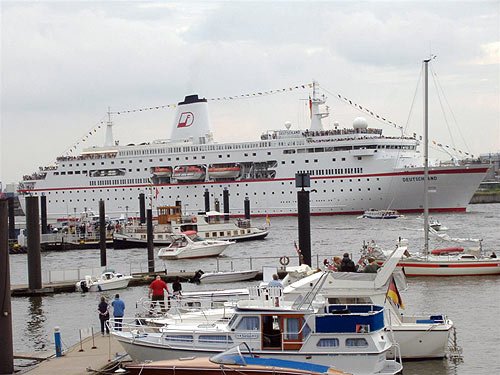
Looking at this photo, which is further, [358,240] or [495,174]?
[495,174]

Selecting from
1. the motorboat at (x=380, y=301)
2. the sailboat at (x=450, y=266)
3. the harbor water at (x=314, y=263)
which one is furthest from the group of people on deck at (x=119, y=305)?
the sailboat at (x=450, y=266)

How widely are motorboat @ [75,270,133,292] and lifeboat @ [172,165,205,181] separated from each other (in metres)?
54.8

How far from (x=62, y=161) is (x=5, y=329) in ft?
261

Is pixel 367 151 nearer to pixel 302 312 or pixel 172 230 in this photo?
pixel 172 230

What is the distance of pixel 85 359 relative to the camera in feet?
55.4

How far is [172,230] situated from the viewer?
53.0 m

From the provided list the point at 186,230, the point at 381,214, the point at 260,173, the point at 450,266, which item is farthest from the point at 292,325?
the point at 260,173

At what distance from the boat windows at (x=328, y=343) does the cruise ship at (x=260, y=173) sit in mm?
57518

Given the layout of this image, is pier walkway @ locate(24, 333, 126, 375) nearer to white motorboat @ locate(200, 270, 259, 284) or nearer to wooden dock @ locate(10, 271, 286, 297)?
wooden dock @ locate(10, 271, 286, 297)

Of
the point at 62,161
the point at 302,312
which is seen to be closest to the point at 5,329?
the point at 302,312

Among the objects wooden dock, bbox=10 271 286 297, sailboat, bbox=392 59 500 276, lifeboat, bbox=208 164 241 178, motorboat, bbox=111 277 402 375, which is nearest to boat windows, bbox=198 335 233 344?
motorboat, bbox=111 277 402 375

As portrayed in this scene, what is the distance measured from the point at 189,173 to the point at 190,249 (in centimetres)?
4336

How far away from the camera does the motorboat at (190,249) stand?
43.2 meters

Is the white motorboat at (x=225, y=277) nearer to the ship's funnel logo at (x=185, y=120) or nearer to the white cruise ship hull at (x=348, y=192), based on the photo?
the white cruise ship hull at (x=348, y=192)
